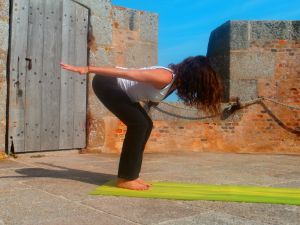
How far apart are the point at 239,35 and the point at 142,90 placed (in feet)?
14.4

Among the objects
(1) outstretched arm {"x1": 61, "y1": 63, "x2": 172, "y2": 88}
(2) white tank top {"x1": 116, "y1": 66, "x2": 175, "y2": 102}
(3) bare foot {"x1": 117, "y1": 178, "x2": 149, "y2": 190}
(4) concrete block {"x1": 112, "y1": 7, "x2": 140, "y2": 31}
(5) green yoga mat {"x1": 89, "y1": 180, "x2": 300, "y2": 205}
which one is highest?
(4) concrete block {"x1": 112, "y1": 7, "x2": 140, "y2": 31}

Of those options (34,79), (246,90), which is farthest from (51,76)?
(246,90)

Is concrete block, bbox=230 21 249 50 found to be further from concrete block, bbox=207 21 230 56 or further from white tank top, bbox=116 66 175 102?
white tank top, bbox=116 66 175 102

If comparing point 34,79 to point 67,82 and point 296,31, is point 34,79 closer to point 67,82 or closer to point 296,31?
point 67,82

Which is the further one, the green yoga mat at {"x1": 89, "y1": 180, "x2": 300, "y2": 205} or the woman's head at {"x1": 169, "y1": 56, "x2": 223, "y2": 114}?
the woman's head at {"x1": 169, "y1": 56, "x2": 223, "y2": 114}

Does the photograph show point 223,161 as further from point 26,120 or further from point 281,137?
point 26,120

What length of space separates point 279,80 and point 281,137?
102 cm

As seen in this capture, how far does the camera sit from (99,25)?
6305mm

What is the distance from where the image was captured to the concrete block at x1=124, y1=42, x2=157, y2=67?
6809 mm

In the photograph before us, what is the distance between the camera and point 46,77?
18.6 ft

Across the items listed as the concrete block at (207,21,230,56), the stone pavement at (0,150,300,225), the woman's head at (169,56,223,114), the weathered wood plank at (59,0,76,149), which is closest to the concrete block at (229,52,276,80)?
the concrete block at (207,21,230,56)

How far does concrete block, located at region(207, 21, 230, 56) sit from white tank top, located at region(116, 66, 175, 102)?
427 centimetres

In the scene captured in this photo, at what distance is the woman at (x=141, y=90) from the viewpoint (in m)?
3.04

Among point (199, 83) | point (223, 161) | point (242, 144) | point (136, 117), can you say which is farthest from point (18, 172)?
point (242, 144)
